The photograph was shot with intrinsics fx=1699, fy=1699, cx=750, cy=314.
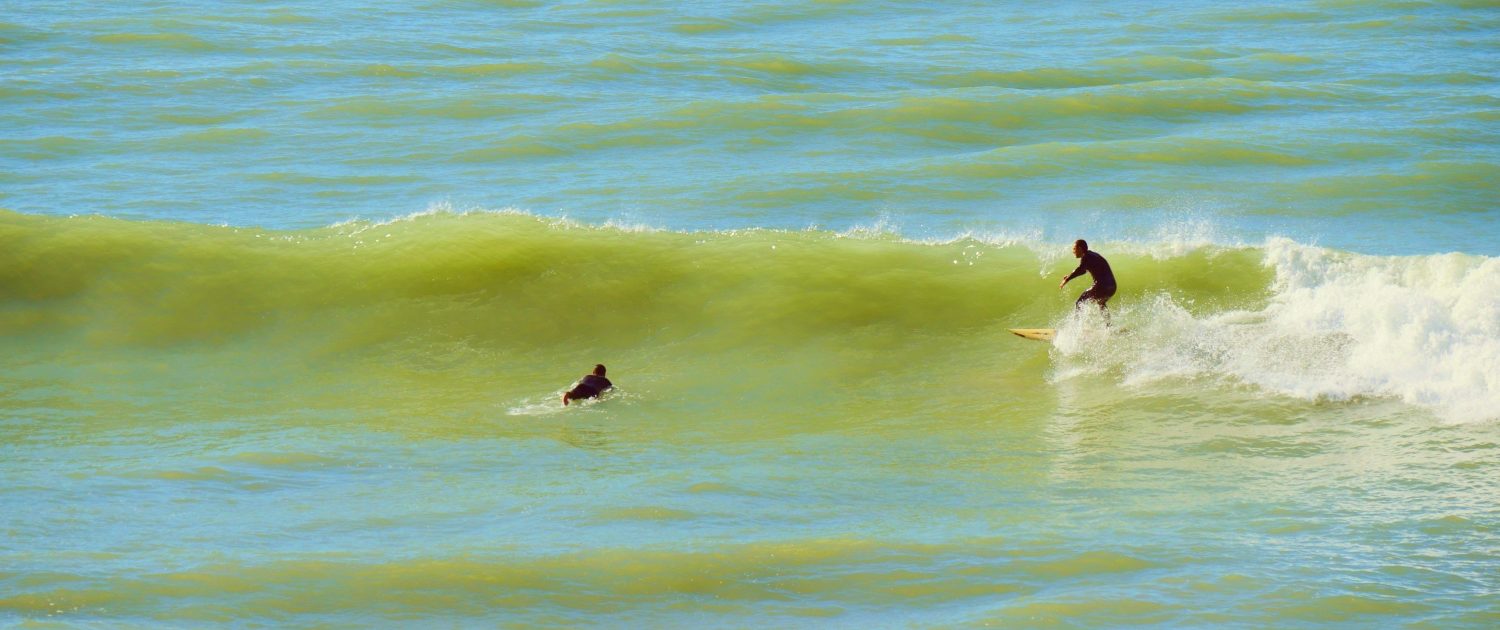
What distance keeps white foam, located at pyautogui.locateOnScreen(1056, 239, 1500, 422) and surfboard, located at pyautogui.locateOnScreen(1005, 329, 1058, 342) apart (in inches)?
4.0

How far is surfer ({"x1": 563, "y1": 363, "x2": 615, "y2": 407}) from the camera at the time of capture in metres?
12.7

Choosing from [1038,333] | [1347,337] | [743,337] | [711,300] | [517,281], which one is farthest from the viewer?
[517,281]

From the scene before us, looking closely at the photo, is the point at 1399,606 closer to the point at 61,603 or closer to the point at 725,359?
the point at 61,603

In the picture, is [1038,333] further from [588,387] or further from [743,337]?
[588,387]

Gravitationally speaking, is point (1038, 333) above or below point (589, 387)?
above

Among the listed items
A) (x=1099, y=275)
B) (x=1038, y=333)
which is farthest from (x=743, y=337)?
(x=1099, y=275)

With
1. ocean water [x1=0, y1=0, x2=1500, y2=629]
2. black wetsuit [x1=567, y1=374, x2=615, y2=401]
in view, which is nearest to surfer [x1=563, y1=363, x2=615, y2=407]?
black wetsuit [x1=567, y1=374, x2=615, y2=401]

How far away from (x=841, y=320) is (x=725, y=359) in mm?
1233

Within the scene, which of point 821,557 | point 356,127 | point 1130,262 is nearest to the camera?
point 821,557

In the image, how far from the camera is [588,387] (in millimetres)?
12797

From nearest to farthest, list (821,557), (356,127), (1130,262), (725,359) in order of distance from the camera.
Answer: (821,557)
(725,359)
(1130,262)
(356,127)

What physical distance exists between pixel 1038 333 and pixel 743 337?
2.56 metres

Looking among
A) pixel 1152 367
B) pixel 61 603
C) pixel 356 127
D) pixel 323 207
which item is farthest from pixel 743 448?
pixel 356 127

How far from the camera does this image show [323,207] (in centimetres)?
1938
